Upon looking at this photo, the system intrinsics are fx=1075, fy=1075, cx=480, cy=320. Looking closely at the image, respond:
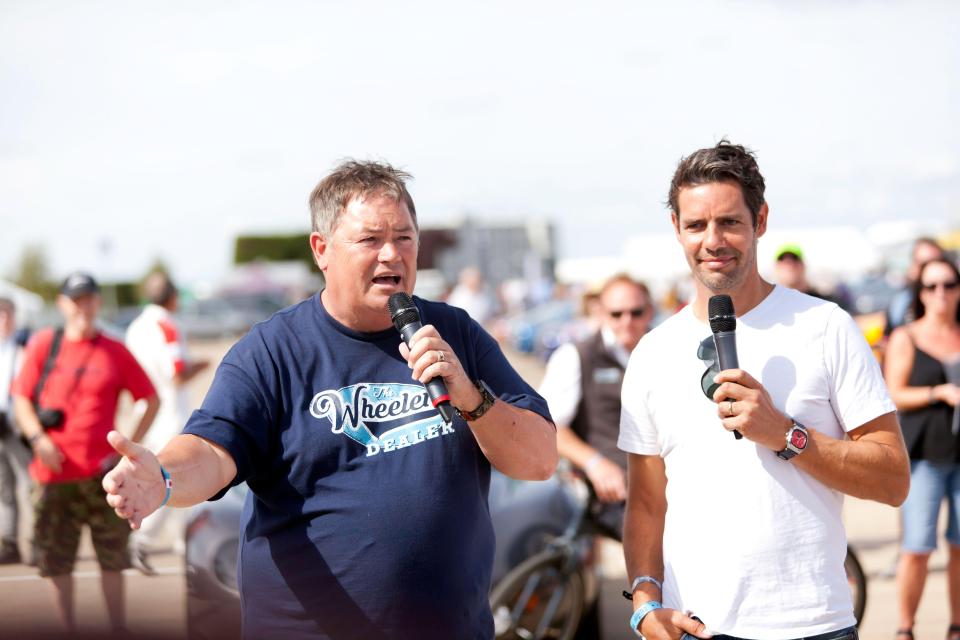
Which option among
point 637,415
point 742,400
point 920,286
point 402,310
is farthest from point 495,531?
point 742,400

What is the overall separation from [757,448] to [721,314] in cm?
35

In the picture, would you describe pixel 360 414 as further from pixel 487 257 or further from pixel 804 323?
pixel 487 257

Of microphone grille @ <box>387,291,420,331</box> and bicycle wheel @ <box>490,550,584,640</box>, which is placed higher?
microphone grille @ <box>387,291,420,331</box>

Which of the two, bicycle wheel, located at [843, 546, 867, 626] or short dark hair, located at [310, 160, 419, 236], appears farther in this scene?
bicycle wheel, located at [843, 546, 867, 626]

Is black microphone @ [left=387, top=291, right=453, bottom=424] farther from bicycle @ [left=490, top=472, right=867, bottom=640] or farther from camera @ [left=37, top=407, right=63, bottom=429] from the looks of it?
camera @ [left=37, top=407, right=63, bottom=429]

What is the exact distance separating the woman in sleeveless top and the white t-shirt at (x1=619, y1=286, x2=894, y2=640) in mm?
3058

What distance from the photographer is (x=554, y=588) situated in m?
5.59

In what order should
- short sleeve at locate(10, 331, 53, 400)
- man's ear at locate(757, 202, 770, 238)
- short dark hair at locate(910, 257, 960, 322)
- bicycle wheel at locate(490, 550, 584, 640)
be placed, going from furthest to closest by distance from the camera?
short sleeve at locate(10, 331, 53, 400) < short dark hair at locate(910, 257, 960, 322) < bicycle wheel at locate(490, 550, 584, 640) < man's ear at locate(757, 202, 770, 238)

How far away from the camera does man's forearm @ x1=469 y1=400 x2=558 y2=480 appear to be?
8.77 ft

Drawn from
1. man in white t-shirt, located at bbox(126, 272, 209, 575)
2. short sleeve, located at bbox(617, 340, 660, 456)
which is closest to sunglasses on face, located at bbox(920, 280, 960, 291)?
short sleeve, located at bbox(617, 340, 660, 456)

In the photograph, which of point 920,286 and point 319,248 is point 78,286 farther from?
point 920,286

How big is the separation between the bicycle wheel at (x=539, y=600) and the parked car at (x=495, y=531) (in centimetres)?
10

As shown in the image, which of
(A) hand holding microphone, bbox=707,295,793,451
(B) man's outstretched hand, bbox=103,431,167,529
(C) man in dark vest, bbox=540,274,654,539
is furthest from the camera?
(C) man in dark vest, bbox=540,274,654,539

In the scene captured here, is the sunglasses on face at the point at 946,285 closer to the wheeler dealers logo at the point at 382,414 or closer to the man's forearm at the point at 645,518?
the man's forearm at the point at 645,518
